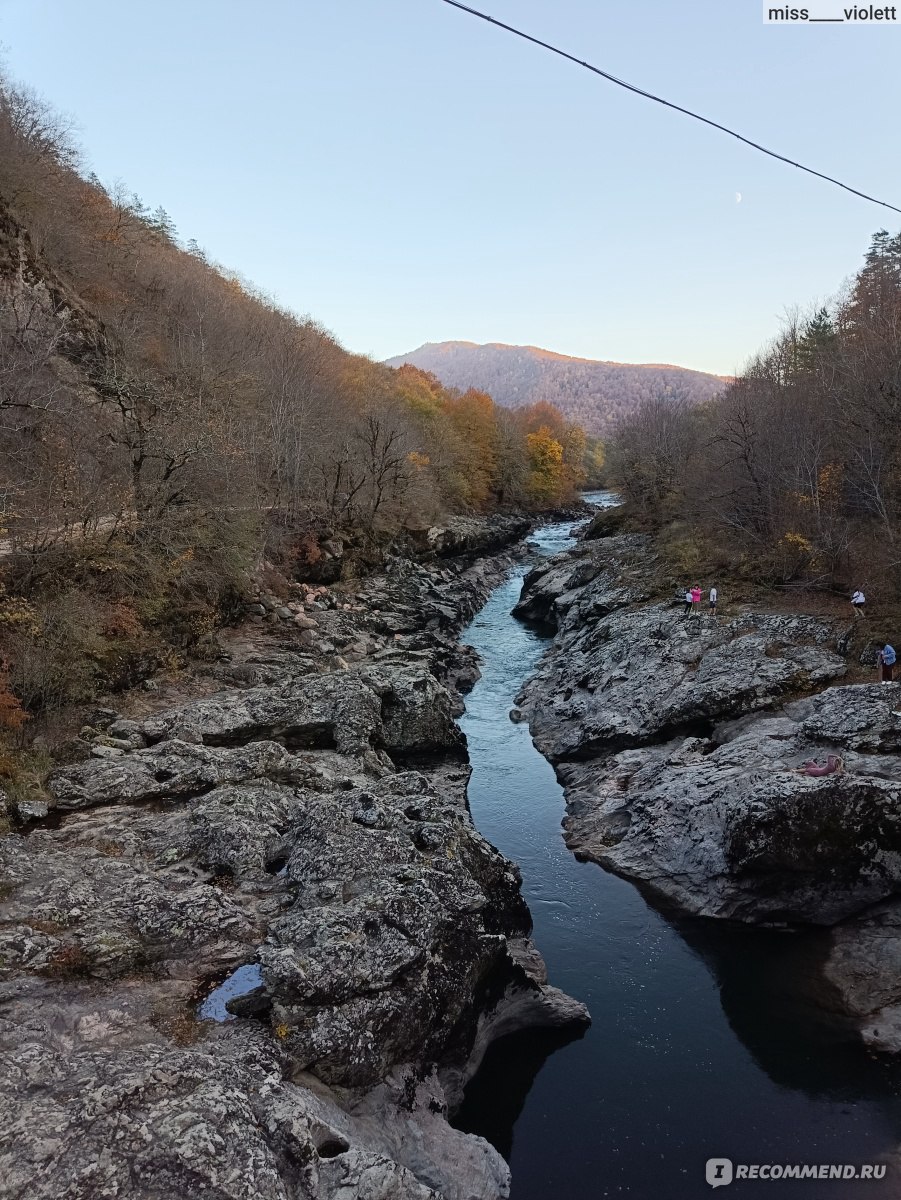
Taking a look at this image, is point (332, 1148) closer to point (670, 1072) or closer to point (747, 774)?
point (670, 1072)

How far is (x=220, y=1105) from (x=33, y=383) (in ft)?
55.6

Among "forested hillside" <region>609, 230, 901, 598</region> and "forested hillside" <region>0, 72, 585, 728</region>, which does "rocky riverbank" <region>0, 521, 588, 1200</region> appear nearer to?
"forested hillside" <region>0, 72, 585, 728</region>

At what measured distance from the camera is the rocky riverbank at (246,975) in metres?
6.61

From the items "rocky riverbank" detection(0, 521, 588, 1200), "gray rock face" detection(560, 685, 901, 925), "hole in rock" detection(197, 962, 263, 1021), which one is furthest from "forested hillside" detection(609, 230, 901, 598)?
"hole in rock" detection(197, 962, 263, 1021)

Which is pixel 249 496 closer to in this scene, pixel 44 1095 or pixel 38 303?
pixel 38 303

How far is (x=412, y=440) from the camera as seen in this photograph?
173 feet

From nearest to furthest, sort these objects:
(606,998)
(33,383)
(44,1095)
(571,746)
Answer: (44,1095)
(606,998)
(33,383)
(571,746)

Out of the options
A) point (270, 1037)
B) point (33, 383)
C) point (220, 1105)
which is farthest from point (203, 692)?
point (220, 1105)

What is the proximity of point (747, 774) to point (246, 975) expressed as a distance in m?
11.4

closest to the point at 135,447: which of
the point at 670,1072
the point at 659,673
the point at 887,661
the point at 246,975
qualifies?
the point at 246,975

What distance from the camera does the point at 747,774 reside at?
50.9 ft

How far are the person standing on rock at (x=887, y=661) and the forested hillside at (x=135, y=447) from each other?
2011 centimetres

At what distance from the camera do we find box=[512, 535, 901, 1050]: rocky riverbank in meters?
13.3

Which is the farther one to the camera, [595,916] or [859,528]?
[859,528]
